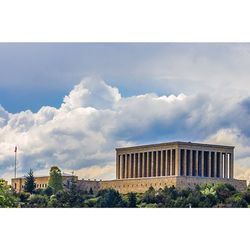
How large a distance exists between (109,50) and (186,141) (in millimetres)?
2587

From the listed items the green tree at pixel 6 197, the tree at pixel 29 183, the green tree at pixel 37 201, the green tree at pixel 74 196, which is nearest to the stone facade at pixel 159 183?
the green tree at pixel 74 196

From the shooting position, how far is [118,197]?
1644cm

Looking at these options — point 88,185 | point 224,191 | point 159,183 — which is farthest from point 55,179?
point 224,191

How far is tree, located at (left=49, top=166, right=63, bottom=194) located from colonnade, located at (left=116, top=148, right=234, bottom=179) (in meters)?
1.21

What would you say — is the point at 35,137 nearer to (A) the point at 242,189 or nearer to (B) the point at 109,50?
(B) the point at 109,50

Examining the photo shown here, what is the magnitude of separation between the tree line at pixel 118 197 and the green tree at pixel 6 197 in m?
0.05

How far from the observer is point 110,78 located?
50.3 feet

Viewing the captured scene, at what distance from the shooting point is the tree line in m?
15.9

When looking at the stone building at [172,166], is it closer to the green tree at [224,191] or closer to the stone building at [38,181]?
the green tree at [224,191]

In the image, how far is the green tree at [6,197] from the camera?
550 inches

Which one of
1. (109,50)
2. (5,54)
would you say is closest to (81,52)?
(109,50)

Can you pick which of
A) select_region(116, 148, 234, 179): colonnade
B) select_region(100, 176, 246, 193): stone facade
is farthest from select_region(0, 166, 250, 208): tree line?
select_region(116, 148, 234, 179): colonnade

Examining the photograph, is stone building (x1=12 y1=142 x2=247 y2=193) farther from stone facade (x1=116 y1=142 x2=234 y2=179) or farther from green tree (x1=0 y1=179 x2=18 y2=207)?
green tree (x1=0 y1=179 x2=18 y2=207)
